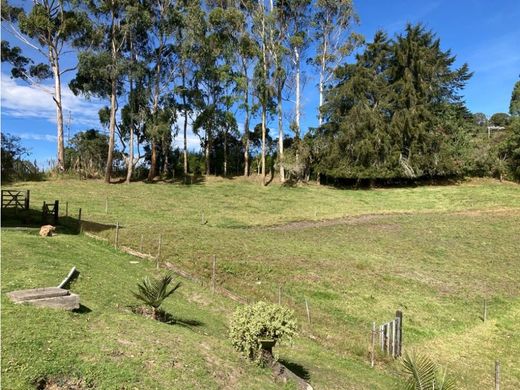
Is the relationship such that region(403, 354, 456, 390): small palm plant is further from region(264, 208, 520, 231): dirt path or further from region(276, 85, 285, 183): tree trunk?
region(276, 85, 285, 183): tree trunk

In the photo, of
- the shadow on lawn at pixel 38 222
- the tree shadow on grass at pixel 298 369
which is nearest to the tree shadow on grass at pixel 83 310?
the tree shadow on grass at pixel 298 369

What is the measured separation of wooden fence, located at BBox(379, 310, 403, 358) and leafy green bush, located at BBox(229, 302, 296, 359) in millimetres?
4938

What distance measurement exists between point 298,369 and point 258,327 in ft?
7.03

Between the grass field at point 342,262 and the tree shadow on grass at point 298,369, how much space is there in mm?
94

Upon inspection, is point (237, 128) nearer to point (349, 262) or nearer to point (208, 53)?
point (208, 53)

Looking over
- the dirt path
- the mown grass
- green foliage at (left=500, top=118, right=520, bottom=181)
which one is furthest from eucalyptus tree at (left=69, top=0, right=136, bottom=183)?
green foliage at (left=500, top=118, right=520, bottom=181)

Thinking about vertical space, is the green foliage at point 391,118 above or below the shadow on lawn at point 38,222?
above

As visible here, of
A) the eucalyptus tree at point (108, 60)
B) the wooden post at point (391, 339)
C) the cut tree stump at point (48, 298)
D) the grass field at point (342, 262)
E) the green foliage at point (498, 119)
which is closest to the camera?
the cut tree stump at point (48, 298)

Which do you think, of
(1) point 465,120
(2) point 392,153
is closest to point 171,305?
(2) point 392,153

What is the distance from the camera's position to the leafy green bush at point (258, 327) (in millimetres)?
8062

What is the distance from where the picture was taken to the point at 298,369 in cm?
943

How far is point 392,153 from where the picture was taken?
50.2 meters

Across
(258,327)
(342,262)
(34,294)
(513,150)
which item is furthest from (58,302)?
(513,150)

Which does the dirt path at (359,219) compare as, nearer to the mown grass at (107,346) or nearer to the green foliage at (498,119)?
the mown grass at (107,346)
